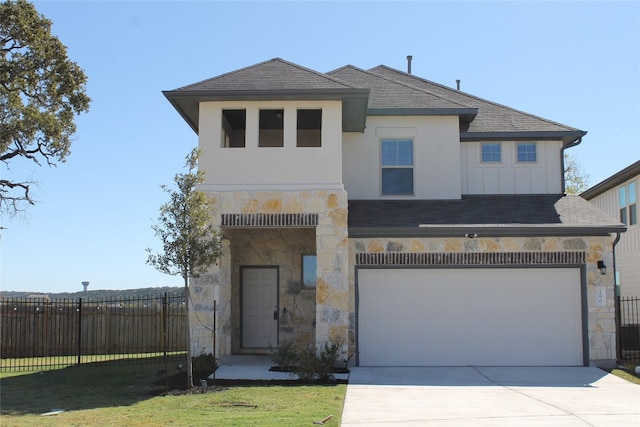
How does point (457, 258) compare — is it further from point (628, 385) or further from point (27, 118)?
point (27, 118)

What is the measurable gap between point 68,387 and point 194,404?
3609 millimetres

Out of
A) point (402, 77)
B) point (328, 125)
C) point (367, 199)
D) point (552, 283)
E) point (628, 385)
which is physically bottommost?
point (628, 385)

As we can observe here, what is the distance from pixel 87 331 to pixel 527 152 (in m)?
14.4

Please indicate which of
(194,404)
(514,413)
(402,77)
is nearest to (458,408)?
(514,413)

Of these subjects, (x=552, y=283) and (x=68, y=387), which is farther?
(x=552, y=283)

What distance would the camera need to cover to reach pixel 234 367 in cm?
1488

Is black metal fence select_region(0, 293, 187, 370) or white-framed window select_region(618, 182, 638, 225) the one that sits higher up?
white-framed window select_region(618, 182, 638, 225)

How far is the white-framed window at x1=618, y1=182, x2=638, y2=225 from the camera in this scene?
69.9 feet

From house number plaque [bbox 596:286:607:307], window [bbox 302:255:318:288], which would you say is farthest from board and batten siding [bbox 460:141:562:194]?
window [bbox 302:255:318:288]

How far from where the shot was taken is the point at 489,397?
11.5 meters

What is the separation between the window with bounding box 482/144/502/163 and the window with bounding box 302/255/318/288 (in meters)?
5.43

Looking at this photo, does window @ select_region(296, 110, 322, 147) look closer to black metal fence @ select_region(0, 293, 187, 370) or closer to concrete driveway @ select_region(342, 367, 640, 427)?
black metal fence @ select_region(0, 293, 187, 370)

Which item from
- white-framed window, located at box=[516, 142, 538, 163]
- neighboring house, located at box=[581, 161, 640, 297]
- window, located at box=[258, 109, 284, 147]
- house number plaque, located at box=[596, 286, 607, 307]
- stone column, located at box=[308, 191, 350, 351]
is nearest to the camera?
stone column, located at box=[308, 191, 350, 351]

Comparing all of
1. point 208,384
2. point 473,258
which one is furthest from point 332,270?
point 208,384
